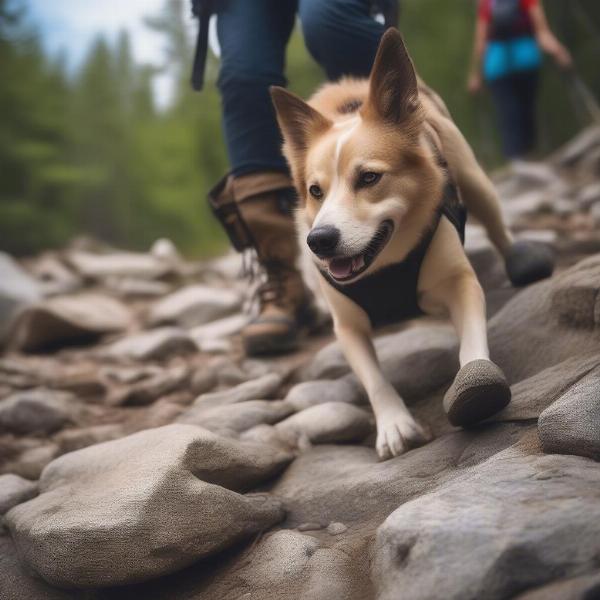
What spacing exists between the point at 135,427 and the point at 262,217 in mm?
1088

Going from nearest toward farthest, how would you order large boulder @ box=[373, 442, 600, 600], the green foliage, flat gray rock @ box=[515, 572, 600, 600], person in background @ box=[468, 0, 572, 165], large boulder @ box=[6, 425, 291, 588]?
flat gray rock @ box=[515, 572, 600, 600]
large boulder @ box=[373, 442, 600, 600]
large boulder @ box=[6, 425, 291, 588]
person in background @ box=[468, 0, 572, 165]
the green foliage

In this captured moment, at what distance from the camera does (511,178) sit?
8.27 m

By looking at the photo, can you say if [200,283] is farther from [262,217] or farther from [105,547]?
[105,547]

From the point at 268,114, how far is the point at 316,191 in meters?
0.92

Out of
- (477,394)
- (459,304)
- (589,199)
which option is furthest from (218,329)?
(589,199)

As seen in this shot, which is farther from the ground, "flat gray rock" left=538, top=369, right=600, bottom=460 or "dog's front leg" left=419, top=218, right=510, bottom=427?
"dog's front leg" left=419, top=218, right=510, bottom=427

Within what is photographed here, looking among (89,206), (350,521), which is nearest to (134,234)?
(89,206)

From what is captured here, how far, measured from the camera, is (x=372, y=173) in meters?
2.09

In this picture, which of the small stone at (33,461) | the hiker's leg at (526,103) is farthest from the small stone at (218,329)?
the hiker's leg at (526,103)

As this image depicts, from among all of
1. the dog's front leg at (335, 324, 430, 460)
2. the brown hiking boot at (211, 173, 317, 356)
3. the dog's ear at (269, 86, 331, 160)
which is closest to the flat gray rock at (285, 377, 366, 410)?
the dog's front leg at (335, 324, 430, 460)

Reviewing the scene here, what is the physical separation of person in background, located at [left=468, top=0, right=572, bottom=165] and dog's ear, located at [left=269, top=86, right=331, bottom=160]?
5.27 meters

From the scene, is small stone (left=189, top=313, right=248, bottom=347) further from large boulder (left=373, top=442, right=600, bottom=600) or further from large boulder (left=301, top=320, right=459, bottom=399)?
large boulder (left=373, top=442, right=600, bottom=600)

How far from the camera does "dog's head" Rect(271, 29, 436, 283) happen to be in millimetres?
1991

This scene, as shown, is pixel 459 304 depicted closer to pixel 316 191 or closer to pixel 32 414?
pixel 316 191
